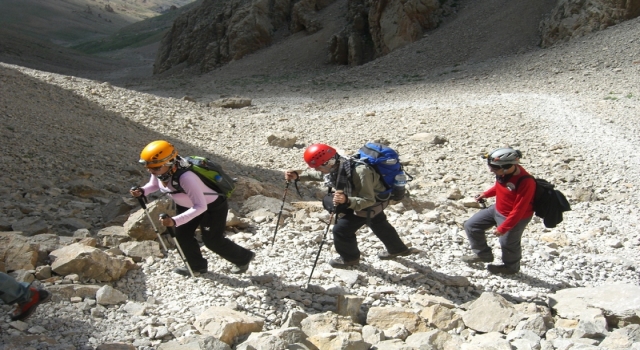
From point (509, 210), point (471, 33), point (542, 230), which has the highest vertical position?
point (471, 33)

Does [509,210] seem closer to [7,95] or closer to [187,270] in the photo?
[187,270]

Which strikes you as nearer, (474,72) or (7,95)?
(7,95)

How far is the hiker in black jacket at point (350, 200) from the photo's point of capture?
18.2ft

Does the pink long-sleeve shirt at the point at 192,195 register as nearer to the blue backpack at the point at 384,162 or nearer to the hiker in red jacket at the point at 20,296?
the hiker in red jacket at the point at 20,296

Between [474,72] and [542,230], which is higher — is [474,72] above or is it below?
above

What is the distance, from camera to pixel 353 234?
6133 mm

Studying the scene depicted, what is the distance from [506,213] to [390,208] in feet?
9.06

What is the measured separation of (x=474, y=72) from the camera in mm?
21750

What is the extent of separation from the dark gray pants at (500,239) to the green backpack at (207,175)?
301cm

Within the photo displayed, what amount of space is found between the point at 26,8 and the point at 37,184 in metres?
91.0

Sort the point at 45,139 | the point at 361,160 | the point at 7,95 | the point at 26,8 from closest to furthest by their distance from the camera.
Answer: the point at 361,160 < the point at 45,139 < the point at 7,95 < the point at 26,8

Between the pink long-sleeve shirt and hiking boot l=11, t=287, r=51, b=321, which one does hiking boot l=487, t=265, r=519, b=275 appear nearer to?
the pink long-sleeve shirt

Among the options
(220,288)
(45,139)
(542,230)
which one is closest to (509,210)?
(542,230)

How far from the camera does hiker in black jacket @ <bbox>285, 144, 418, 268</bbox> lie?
218 inches
